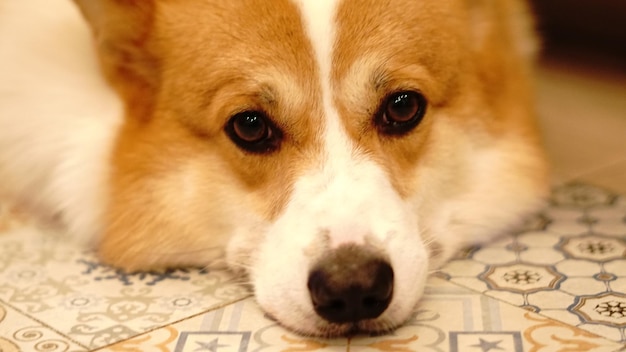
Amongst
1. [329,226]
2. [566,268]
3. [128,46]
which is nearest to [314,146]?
[329,226]

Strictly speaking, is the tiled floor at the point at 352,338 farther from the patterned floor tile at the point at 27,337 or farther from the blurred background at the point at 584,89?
the blurred background at the point at 584,89

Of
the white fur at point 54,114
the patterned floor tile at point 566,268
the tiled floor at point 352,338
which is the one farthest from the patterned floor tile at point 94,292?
the patterned floor tile at point 566,268

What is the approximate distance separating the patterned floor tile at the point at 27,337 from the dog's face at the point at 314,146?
0.95 feet

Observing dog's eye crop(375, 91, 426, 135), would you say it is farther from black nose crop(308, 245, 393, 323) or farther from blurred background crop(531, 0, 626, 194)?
blurred background crop(531, 0, 626, 194)

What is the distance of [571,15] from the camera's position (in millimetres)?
3781

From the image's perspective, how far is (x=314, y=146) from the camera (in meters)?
1.68

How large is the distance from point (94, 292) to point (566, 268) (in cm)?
103

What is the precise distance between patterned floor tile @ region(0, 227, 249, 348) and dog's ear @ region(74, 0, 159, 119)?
0.37 meters

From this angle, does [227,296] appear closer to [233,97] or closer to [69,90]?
[233,97]

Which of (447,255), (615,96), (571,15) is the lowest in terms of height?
(447,255)

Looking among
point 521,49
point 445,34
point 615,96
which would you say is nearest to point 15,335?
point 445,34

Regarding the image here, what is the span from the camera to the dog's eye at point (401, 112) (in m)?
1.72

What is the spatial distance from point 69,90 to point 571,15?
2531mm

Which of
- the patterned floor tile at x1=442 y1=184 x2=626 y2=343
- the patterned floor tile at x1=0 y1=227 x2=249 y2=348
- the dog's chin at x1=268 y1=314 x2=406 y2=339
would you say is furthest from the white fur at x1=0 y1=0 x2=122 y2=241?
the patterned floor tile at x1=442 y1=184 x2=626 y2=343
